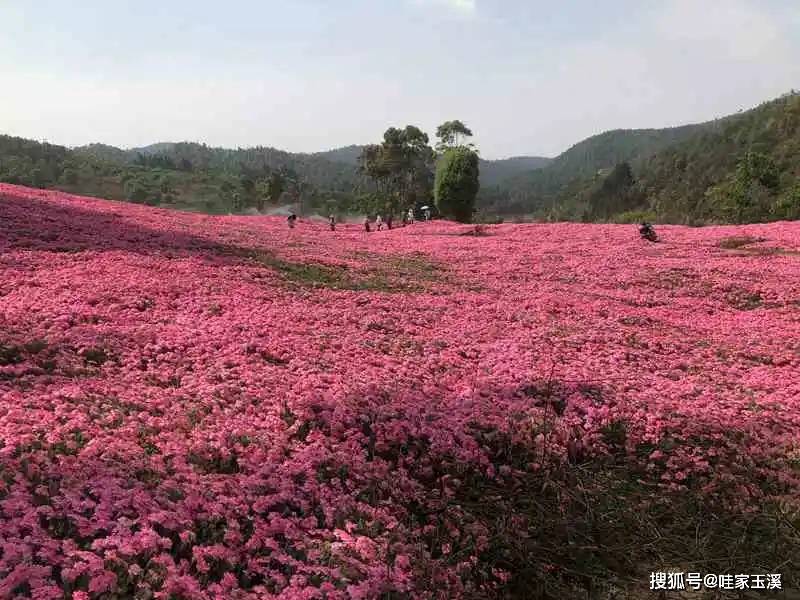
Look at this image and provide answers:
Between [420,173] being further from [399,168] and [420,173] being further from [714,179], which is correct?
[714,179]

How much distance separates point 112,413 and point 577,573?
5738mm

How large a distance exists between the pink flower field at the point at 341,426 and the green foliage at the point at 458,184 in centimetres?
4349

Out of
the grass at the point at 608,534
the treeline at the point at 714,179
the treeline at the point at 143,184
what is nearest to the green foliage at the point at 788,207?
the treeline at the point at 714,179

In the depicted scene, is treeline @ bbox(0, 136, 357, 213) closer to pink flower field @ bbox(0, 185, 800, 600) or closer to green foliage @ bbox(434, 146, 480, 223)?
green foliage @ bbox(434, 146, 480, 223)

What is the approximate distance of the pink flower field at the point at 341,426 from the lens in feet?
17.9

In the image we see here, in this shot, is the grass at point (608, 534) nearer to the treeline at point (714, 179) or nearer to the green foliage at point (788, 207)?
the green foliage at point (788, 207)

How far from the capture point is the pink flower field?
5469 mm

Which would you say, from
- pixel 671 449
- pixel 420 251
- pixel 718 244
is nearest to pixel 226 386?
pixel 671 449

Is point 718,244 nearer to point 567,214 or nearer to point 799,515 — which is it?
point 799,515

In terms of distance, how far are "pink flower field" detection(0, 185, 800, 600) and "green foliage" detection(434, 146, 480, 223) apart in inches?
1712

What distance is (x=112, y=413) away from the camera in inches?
302

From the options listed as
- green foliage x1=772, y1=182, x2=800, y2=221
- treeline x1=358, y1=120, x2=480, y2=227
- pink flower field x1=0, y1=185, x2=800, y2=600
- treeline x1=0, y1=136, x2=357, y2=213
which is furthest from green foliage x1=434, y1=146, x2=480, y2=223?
treeline x1=0, y1=136, x2=357, y2=213

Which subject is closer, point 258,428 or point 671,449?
point 258,428

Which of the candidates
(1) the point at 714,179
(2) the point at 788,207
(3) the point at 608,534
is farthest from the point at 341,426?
(1) the point at 714,179
